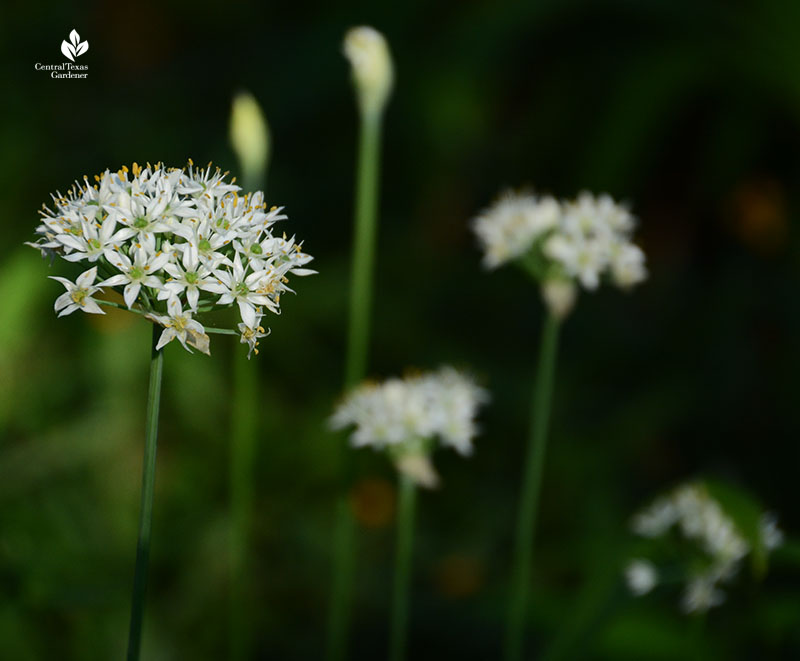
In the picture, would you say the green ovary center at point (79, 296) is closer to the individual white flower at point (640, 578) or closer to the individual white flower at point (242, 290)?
the individual white flower at point (242, 290)

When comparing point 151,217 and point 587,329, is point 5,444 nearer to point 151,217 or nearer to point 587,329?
point 151,217

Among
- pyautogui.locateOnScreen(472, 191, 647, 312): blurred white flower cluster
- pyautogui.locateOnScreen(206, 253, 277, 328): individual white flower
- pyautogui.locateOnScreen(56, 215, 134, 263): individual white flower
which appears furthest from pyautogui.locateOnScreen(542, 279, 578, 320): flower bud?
pyautogui.locateOnScreen(56, 215, 134, 263): individual white flower

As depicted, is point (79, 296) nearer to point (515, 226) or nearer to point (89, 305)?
point (89, 305)

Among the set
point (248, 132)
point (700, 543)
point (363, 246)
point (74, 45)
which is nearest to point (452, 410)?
point (363, 246)

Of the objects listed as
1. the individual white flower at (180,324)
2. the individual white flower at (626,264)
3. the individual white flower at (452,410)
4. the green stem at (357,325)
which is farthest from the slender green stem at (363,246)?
the individual white flower at (180,324)

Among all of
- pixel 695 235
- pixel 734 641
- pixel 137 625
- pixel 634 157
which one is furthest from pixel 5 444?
pixel 695 235
